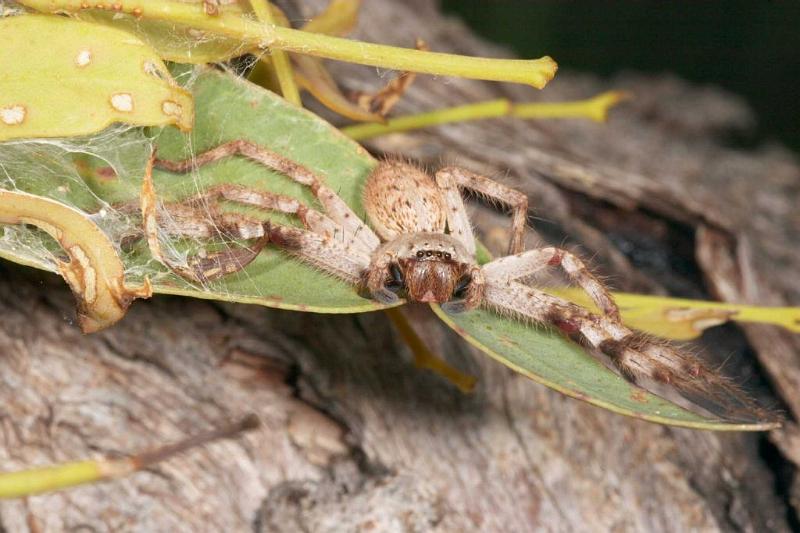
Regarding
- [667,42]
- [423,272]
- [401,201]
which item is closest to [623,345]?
[423,272]

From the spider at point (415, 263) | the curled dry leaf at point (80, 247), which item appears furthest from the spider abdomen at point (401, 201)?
the curled dry leaf at point (80, 247)

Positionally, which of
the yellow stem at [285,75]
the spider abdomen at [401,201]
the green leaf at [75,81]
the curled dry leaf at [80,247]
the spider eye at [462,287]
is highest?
the yellow stem at [285,75]

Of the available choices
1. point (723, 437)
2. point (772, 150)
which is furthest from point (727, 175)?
point (723, 437)

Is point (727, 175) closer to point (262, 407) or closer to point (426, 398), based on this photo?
point (426, 398)

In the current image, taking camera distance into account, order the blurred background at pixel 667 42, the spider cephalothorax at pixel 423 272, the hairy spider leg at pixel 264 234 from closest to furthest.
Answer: the hairy spider leg at pixel 264 234 → the spider cephalothorax at pixel 423 272 → the blurred background at pixel 667 42

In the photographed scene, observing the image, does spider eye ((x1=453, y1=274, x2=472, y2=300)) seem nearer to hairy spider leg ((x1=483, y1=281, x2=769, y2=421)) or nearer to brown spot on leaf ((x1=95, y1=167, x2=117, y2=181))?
hairy spider leg ((x1=483, y1=281, x2=769, y2=421))

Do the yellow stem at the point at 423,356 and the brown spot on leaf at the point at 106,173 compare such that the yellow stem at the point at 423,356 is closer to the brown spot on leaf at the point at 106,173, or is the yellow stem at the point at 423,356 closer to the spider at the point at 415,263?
the spider at the point at 415,263

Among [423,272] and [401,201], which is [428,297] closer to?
[423,272]

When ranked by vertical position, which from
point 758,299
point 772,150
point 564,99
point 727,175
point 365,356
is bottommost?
→ point 365,356
